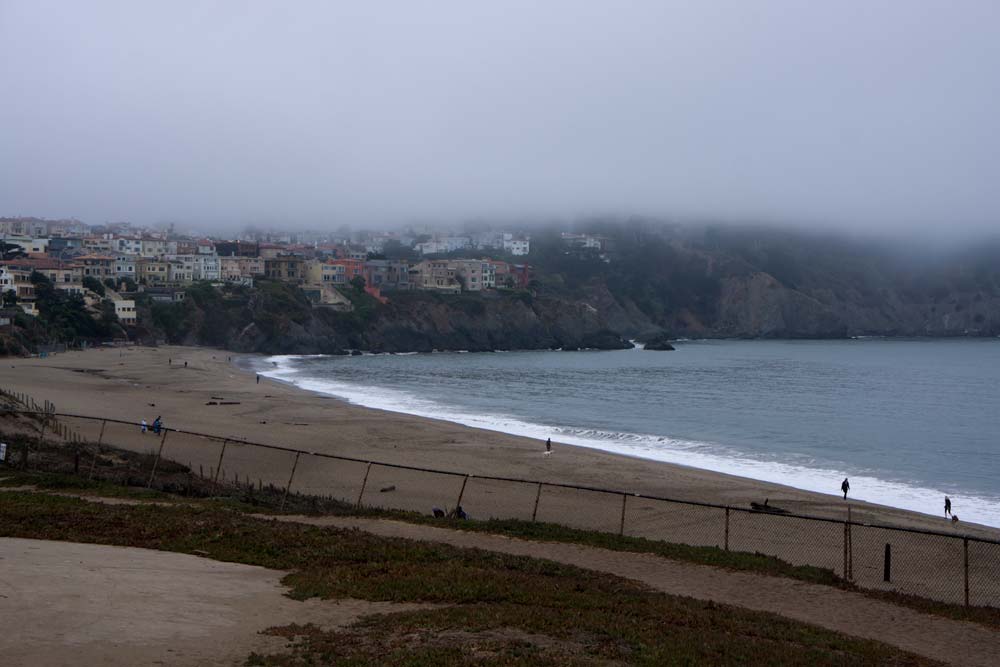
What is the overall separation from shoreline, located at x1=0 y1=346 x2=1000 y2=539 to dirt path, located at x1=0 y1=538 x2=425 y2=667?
54.0 feet

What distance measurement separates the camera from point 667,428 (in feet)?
145

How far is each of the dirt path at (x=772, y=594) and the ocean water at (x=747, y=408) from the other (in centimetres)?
1450

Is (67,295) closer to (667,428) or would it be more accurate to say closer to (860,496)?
(667,428)

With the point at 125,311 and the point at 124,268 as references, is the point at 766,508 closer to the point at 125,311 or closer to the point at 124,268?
the point at 125,311

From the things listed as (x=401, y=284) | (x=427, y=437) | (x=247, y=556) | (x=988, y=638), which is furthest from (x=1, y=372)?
(x=401, y=284)

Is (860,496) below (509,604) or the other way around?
below

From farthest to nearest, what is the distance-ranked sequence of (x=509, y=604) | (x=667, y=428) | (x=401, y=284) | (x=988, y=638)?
(x=401, y=284), (x=667, y=428), (x=988, y=638), (x=509, y=604)

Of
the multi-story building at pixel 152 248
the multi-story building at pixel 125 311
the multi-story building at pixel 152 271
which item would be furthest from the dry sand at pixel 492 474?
the multi-story building at pixel 152 248

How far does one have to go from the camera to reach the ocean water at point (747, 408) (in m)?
33.0

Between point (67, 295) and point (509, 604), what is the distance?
92443 mm

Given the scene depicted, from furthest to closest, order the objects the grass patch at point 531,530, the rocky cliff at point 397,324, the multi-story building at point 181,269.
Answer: the multi-story building at point 181,269, the rocky cliff at point 397,324, the grass patch at point 531,530

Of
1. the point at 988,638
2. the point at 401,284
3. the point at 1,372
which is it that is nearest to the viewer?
the point at 988,638

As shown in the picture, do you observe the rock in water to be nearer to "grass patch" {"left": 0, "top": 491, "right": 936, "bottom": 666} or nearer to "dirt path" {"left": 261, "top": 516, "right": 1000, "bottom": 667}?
"dirt path" {"left": 261, "top": 516, "right": 1000, "bottom": 667}

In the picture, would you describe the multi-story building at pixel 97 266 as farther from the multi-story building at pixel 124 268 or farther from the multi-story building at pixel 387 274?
the multi-story building at pixel 387 274
